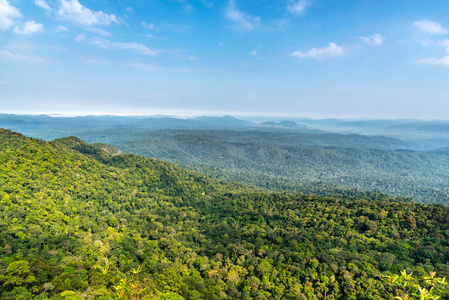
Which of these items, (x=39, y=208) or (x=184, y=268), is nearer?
(x=184, y=268)

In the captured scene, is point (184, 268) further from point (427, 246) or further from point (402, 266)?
point (427, 246)

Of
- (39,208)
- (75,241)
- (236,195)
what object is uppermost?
(39,208)

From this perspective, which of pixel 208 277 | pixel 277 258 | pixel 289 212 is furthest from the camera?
pixel 289 212

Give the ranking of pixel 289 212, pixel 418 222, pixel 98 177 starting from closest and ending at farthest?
1. pixel 418 222
2. pixel 289 212
3. pixel 98 177

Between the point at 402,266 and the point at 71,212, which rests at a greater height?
the point at 71,212

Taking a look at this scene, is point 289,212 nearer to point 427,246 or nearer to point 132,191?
point 427,246

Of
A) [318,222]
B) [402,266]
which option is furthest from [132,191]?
[402,266]

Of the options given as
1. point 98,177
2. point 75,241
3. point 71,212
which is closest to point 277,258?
point 75,241
